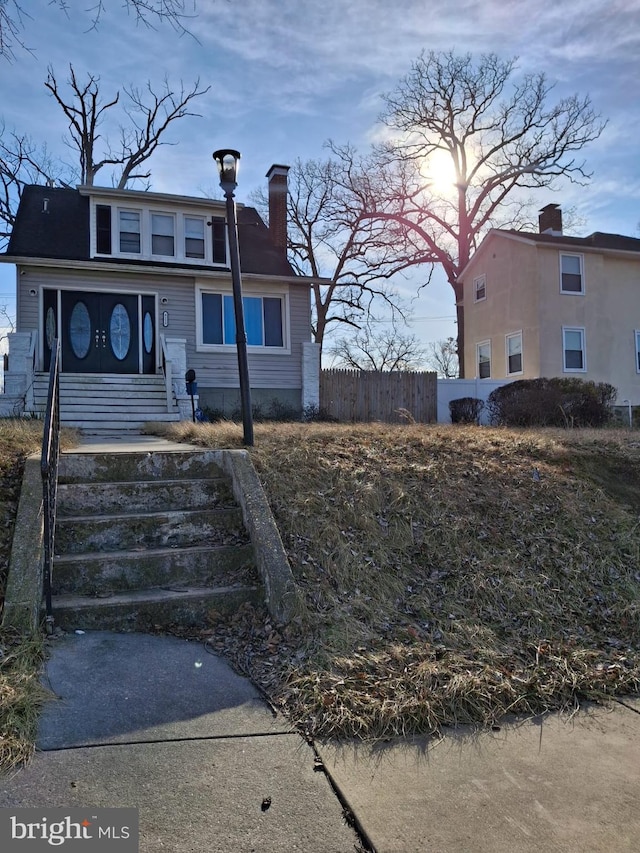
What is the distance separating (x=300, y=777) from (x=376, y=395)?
47.2 ft

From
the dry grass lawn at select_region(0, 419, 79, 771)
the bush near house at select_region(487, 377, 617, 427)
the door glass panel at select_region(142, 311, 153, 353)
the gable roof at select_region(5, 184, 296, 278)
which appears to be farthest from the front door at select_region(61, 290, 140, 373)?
the dry grass lawn at select_region(0, 419, 79, 771)

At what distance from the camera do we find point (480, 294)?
81.6ft

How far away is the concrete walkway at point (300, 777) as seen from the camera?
7.36ft

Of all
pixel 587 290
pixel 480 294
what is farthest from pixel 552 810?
pixel 480 294

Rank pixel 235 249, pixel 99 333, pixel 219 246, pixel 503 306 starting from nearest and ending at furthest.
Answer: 1. pixel 235 249
2. pixel 99 333
3. pixel 219 246
4. pixel 503 306

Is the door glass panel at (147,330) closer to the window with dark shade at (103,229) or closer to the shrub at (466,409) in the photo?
the window with dark shade at (103,229)

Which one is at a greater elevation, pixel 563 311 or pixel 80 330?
pixel 563 311

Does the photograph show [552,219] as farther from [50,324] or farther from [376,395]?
[50,324]

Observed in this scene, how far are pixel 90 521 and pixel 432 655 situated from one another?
2684 mm

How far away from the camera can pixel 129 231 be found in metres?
15.6

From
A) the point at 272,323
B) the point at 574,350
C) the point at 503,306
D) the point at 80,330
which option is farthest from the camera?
the point at 503,306

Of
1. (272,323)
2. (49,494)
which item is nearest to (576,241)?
(272,323)

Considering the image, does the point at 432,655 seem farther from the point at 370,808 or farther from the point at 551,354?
the point at 551,354

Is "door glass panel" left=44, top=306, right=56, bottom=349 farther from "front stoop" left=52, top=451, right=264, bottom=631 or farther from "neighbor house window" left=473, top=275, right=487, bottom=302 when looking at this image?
"neighbor house window" left=473, top=275, right=487, bottom=302
